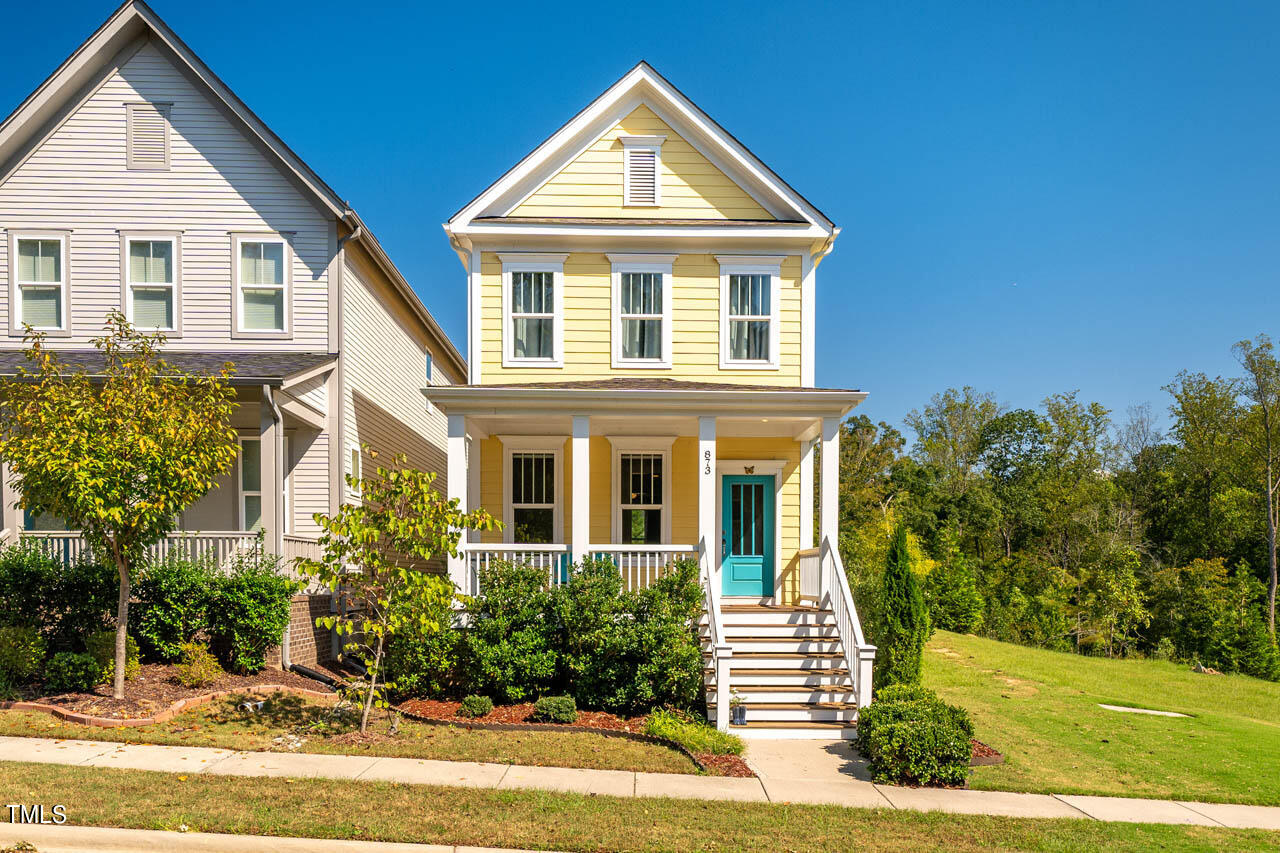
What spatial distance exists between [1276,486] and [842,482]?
15.5m

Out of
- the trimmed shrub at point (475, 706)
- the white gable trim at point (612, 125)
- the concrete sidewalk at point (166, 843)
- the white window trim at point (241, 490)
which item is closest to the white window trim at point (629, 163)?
the white gable trim at point (612, 125)

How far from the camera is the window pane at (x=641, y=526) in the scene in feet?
50.6

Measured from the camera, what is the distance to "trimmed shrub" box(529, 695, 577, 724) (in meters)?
10.5

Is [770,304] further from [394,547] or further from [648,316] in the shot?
[394,547]

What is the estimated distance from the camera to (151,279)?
15031 mm

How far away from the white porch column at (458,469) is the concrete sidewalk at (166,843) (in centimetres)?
582

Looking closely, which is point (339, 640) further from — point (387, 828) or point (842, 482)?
point (842, 482)

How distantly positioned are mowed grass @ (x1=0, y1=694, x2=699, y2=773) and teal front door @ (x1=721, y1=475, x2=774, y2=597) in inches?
221

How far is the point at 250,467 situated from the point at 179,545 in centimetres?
280

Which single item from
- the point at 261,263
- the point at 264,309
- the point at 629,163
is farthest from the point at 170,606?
the point at 629,163

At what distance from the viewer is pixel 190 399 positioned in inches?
422

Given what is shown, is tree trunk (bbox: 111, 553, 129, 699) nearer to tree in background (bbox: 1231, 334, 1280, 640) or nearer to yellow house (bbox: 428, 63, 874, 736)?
yellow house (bbox: 428, 63, 874, 736)

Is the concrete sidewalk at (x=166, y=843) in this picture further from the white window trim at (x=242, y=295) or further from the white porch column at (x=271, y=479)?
the white window trim at (x=242, y=295)

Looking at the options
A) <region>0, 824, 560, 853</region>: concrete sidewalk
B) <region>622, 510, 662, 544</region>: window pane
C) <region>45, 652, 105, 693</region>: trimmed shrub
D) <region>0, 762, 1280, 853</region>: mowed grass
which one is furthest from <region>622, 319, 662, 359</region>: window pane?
<region>0, 824, 560, 853</region>: concrete sidewalk
